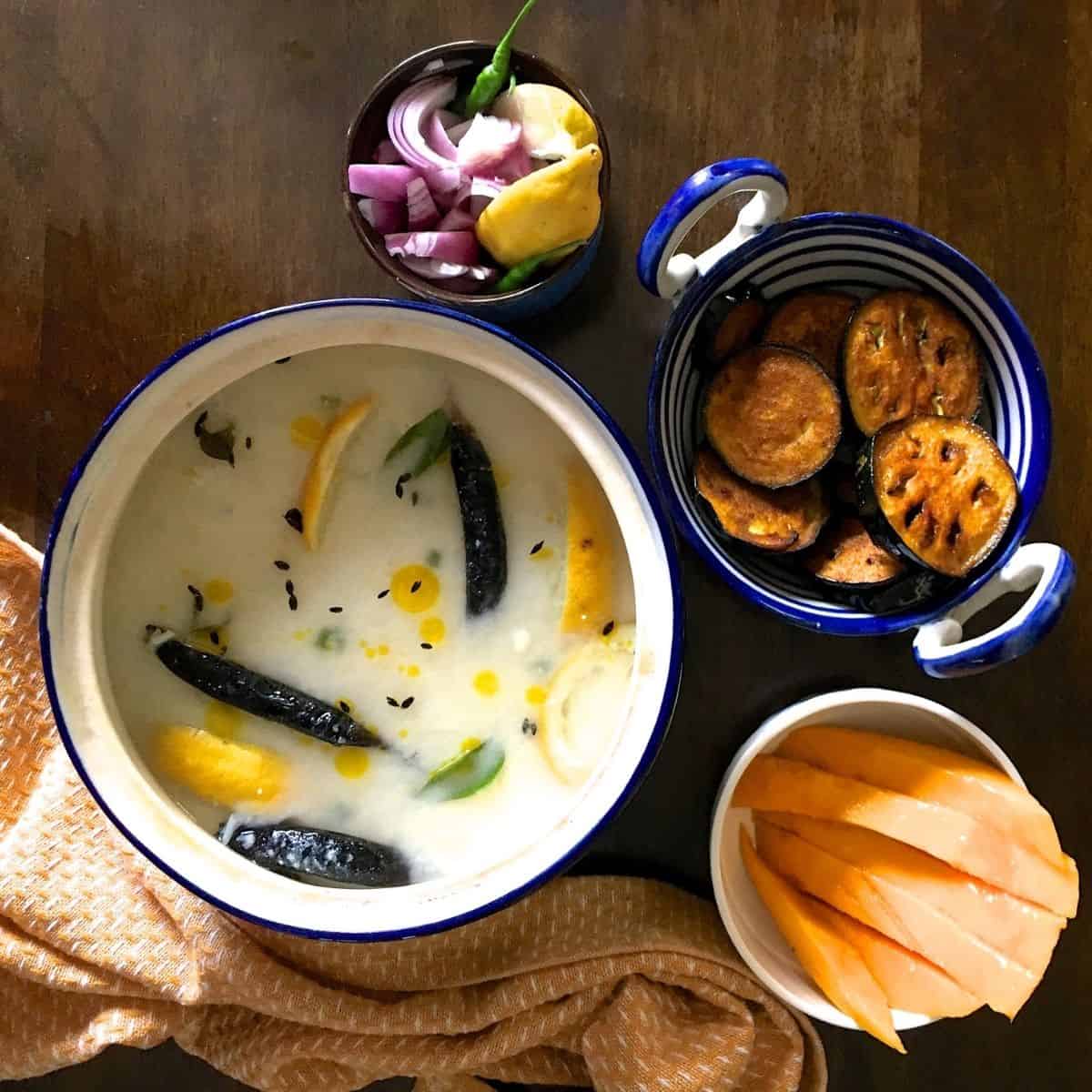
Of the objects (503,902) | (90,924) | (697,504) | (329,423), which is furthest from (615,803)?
(90,924)

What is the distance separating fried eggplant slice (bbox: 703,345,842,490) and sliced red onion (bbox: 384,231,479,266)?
0.23 m

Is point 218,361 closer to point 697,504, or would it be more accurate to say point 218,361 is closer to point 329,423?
point 329,423

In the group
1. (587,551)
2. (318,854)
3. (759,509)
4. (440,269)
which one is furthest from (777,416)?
(318,854)

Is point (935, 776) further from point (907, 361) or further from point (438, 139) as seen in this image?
point (438, 139)

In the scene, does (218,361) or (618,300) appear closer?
(218,361)

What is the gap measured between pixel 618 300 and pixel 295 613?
0.38 m

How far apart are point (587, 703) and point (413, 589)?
0.54 feet

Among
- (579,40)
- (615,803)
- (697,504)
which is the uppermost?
(579,40)

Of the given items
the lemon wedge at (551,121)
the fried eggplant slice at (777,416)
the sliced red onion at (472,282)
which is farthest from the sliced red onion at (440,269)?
the fried eggplant slice at (777,416)

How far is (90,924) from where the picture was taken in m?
1.00

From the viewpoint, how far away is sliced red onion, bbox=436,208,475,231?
2.97ft

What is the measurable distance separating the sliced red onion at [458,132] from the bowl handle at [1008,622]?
20.7 inches

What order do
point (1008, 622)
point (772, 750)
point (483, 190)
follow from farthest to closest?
point (772, 750), point (483, 190), point (1008, 622)

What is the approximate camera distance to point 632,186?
3.26ft
